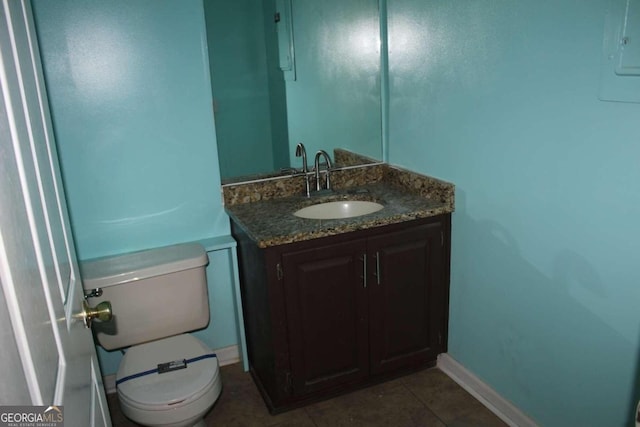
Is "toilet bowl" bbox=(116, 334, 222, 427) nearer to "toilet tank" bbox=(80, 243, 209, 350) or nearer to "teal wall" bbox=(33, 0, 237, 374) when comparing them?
"toilet tank" bbox=(80, 243, 209, 350)

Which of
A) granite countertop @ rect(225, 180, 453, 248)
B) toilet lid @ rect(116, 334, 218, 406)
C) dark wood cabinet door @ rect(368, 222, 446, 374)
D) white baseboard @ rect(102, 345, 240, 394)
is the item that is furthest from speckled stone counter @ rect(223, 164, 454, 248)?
white baseboard @ rect(102, 345, 240, 394)

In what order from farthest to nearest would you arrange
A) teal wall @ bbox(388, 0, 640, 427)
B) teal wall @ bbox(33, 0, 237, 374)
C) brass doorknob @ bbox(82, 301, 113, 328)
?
teal wall @ bbox(33, 0, 237, 374) < teal wall @ bbox(388, 0, 640, 427) < brass doorknob @ bbox(82, 301, 113, 328)

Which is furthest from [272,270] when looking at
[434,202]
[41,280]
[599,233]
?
[41,280]

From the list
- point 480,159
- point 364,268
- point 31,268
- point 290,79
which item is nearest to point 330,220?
point 364,268

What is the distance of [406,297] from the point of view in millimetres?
2324

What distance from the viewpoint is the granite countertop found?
2051 millimetres

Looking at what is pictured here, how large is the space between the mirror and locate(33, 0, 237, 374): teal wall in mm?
110

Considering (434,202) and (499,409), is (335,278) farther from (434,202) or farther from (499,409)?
(499,409)

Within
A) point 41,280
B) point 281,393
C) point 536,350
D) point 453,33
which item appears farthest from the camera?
point 281,393

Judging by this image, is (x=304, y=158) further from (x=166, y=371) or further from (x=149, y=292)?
(x=166, y=371)

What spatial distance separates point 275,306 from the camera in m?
2.09

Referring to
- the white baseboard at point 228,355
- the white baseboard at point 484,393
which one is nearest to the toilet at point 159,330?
the white baseboard at point 228,355

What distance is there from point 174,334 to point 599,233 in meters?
1.71

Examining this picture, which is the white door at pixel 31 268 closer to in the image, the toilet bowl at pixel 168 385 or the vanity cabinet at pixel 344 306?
the toilet bowl at pixel 168 385
